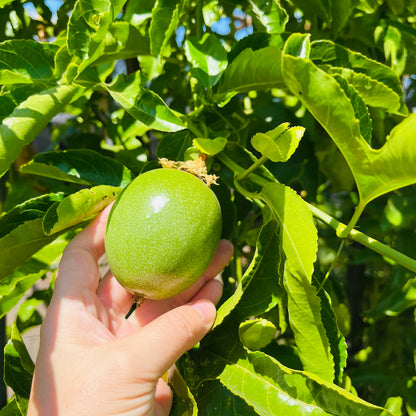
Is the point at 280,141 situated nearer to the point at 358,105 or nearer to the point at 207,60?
the point at 358,105

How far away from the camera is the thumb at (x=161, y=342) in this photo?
0.68 meters

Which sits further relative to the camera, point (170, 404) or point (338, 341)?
point (170, 404)

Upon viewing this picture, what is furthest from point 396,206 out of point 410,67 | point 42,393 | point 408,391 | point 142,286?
point 42,393

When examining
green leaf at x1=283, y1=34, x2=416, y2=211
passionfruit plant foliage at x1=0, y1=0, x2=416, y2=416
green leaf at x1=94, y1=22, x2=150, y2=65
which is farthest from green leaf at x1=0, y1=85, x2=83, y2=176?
A: green leaf at x1=283, y1=34, x2=416, y2=211

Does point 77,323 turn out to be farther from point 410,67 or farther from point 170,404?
point 410,67

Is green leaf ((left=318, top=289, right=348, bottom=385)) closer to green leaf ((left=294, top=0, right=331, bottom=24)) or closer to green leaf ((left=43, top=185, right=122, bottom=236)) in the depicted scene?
green leaf ((left=43, top=185, right=122, bottom=236))

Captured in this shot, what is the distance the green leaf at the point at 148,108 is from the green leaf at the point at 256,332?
12.1 inches

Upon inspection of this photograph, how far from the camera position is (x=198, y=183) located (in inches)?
29.1

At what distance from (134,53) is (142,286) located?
0.38 m

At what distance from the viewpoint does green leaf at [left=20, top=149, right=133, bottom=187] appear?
798mm

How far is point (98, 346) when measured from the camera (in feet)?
2.41

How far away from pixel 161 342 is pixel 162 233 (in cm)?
16

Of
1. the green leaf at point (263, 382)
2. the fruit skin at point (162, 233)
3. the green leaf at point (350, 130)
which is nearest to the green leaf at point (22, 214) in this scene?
the fruit skin at point (162, 233)

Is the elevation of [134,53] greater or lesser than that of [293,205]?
greater
